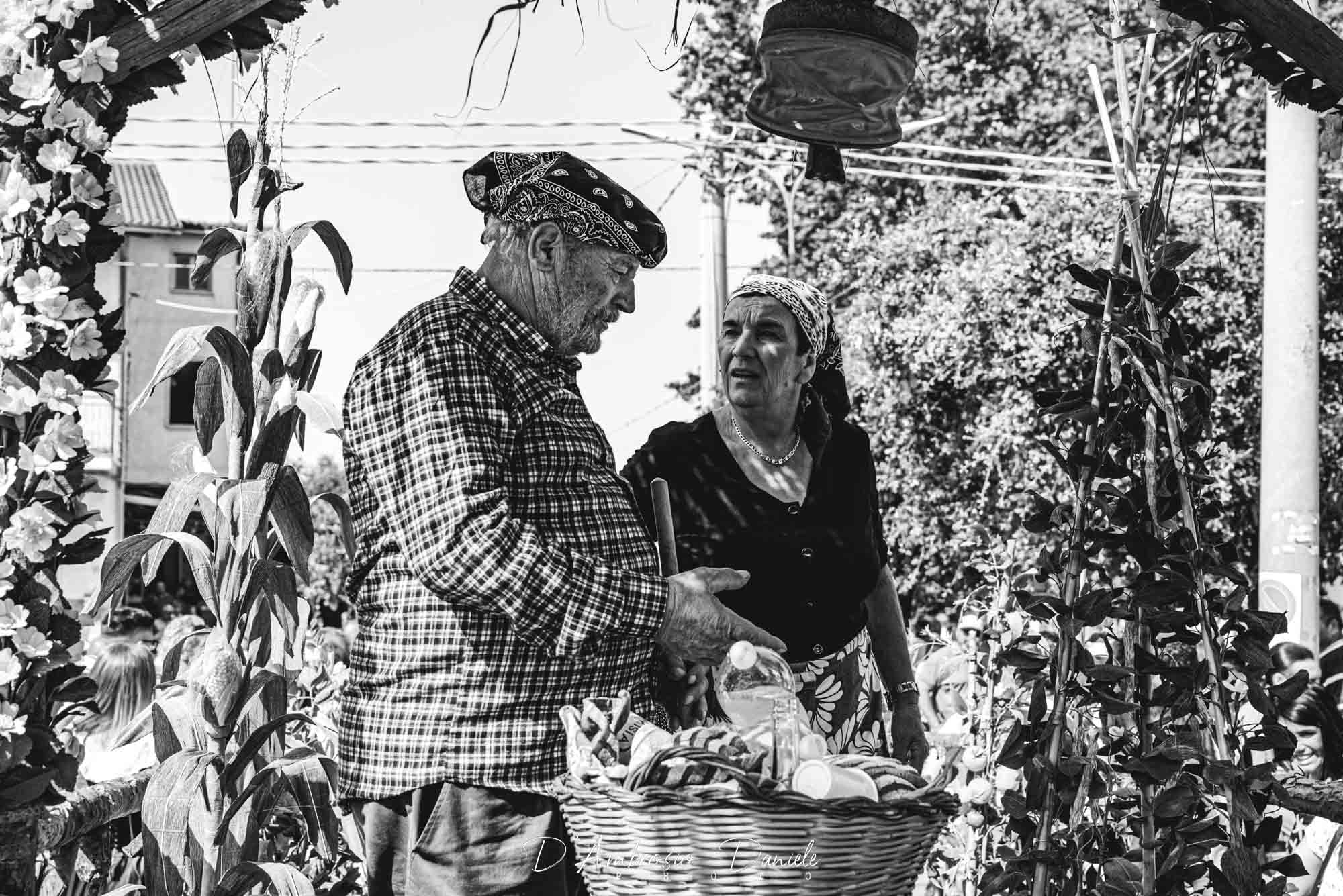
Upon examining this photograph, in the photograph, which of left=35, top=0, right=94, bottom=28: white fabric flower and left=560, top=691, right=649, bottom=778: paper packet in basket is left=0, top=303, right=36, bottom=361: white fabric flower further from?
left=560, top=691, right=649, bottom=778: paper packet in basket

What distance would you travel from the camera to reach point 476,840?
2139 millimetres

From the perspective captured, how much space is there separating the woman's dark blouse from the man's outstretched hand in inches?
30.2

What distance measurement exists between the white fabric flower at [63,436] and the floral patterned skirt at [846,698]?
157cm

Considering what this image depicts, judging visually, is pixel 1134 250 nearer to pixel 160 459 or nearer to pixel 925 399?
pixel 925 399

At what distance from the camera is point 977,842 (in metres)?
4.20

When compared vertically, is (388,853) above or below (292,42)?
below

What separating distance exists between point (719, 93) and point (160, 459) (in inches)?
814

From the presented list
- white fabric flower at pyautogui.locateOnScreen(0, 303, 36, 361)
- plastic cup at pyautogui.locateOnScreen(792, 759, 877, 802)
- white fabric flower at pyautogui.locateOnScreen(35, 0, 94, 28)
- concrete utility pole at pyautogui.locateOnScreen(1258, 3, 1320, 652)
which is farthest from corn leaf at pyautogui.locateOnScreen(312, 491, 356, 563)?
concrete utility pole at pyautogui.locateOnScreen(1258, 3, 1320, 652)

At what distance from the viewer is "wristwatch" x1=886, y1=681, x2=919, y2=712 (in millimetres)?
3430

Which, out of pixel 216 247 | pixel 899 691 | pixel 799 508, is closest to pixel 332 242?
pixel 216 247

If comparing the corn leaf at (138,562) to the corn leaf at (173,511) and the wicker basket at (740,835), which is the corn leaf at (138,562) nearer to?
the corn leaf at (173,511)

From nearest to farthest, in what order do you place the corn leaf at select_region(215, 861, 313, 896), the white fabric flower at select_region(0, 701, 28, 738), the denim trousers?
the white fabric flower at select_region(0, 701, 28, 738), the denim trousers, the corn leaf at select_region(215, 861, 313, 896)

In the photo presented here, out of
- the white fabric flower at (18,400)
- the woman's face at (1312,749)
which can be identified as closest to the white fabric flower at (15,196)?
the white fabric flower at (18,400)

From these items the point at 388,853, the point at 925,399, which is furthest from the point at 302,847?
the point at 925,399
